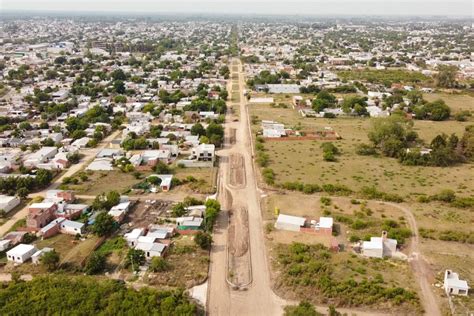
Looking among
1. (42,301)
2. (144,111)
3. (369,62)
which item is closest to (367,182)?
(42,301)

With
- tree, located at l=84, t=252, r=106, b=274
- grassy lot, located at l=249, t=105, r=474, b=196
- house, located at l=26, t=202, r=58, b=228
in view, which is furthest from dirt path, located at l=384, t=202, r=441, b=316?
house, located at l=26, t=202, r=58, b=228

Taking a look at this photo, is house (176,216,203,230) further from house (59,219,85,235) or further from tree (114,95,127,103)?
tree (114,95,127,103)

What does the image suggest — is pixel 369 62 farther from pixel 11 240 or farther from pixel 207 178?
pixel 11 240

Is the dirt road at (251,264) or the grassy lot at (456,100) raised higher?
the grassy lot at (456,100)

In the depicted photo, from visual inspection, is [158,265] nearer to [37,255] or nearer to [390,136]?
[37,255]

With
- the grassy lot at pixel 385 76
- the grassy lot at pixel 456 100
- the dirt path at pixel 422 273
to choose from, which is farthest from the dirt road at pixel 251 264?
the grassy lot at pixel 385 76

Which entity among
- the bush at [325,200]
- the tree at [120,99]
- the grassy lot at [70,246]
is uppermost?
the tree at [120,99]

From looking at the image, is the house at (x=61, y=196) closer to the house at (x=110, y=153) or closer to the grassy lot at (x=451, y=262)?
the house at (x=110, y=153)

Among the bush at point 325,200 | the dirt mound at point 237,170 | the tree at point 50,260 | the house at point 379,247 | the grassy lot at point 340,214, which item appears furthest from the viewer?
the dirt mound at point 237,170
